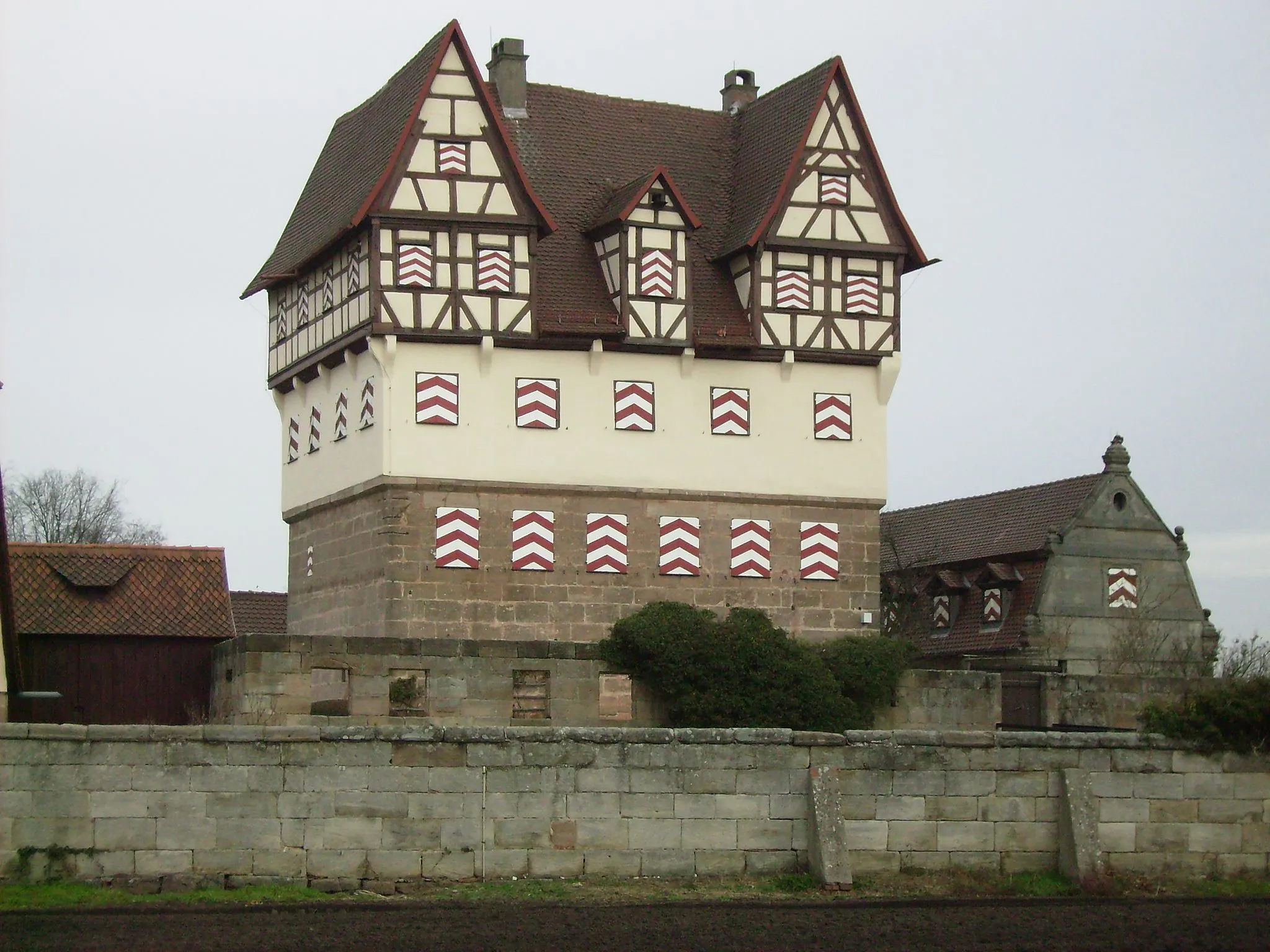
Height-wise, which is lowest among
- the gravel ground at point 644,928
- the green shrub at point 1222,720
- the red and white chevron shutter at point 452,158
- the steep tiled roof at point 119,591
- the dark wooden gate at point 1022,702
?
the gravel ground at point 644,928

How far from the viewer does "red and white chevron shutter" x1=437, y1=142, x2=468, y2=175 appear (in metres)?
32.5

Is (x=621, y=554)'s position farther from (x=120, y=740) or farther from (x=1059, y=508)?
(x=1059, y=508)

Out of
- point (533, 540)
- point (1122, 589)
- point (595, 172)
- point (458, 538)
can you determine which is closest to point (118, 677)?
point (458, 538)

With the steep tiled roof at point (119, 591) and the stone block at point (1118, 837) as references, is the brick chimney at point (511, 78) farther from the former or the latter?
the stone block at point (1118, 837)

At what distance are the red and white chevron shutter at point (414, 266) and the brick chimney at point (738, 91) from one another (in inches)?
343

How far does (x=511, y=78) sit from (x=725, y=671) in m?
11.6

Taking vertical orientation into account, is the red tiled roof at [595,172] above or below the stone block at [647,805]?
above

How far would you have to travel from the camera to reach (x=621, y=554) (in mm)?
33156

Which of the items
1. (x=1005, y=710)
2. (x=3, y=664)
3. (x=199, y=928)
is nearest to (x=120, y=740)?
(x=199, y=928)

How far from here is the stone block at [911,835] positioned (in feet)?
73.6

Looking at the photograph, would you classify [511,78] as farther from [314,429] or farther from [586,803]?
[586,803]

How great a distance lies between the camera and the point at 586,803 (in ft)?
71.2

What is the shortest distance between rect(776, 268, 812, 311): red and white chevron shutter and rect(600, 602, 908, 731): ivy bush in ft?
18.7

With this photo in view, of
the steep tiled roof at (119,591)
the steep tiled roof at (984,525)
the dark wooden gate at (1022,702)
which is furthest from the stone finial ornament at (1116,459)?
the steep tiled roof at (119,591)
